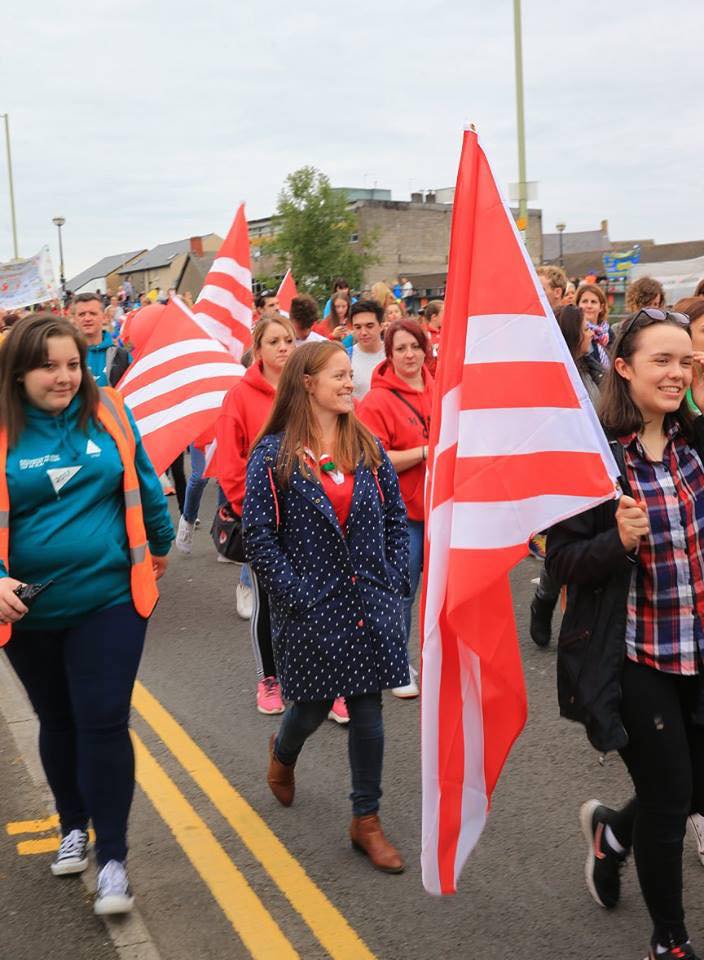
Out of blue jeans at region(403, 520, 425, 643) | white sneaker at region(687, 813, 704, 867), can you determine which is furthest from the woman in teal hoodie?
blue jeans at region(403, 520, 425, 643)

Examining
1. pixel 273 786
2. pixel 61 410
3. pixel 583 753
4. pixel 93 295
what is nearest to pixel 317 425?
pixel 61 410

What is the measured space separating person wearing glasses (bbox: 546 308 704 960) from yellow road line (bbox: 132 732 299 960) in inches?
46.3

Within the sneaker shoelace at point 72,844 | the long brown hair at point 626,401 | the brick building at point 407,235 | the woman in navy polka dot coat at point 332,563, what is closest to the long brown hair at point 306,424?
the woman in navy polka dot coat at point 332,563

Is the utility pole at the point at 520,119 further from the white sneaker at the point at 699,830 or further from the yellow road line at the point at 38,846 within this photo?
the yellow road line at the point at 38,846

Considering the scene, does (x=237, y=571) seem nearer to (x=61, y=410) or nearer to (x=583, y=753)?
(x=583, y=753)

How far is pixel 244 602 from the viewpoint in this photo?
7.38m

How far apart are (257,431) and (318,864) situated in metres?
2.28

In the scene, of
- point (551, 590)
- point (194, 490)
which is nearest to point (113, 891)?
point (551, 590)

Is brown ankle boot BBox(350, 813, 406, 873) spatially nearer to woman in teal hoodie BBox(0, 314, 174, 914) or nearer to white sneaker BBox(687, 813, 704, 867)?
woman in teal hoodie BBox(0, 314, 174, 914)

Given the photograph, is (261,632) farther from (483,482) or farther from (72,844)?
(483,482)

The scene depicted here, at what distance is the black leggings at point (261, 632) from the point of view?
534 centimetres

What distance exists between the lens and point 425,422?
5574 mm

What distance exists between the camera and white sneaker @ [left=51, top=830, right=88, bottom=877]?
151 inches

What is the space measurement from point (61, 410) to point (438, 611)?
4.48 ft
